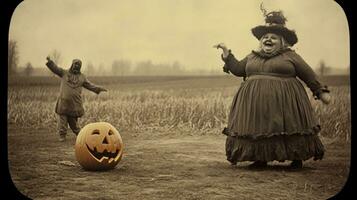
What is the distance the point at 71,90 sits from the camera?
6.03 m

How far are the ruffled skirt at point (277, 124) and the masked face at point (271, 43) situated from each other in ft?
0.81

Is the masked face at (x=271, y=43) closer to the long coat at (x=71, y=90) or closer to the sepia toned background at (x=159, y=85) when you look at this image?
the sepia toned background at (x=159, y=85)

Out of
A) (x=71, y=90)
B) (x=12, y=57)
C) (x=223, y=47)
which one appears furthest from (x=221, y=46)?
(x=12, y=57)

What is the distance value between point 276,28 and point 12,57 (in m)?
2.41

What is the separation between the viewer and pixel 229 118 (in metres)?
5.79

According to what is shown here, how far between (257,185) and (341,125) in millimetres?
1054

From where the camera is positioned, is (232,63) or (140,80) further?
(140,80)

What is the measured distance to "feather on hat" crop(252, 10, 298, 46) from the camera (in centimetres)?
559

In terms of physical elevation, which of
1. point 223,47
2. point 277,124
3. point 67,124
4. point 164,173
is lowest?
point 164,173

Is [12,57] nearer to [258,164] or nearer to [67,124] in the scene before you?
[67,124]

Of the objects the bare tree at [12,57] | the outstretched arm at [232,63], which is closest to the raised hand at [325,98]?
the outstretched arm at [232,63]

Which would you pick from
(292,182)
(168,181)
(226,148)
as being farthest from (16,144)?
(292,182)

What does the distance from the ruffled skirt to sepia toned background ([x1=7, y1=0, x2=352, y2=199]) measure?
0.48 feet
